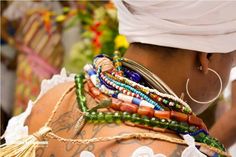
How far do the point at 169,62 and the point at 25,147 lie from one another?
364mm

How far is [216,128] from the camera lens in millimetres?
1764

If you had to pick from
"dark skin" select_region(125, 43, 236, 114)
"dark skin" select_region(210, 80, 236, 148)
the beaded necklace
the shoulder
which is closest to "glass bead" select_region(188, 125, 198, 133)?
the beaded necklace

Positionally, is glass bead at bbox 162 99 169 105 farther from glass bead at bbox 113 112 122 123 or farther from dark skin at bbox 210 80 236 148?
dark skin at bbox 210 80 236 148

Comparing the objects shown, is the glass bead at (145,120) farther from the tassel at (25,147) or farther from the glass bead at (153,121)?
the tassel at (25,147)

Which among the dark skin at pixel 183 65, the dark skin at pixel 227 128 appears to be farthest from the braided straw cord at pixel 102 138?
the dark skin at pixel 227 128

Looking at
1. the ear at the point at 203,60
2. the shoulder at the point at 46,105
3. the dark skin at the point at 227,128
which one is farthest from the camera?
the dark skin at the point at 227,128

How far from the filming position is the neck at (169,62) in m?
1.25

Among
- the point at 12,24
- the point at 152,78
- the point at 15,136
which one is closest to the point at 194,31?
the point at 152,78

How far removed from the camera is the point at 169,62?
1.25m

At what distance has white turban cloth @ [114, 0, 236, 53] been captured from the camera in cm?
120

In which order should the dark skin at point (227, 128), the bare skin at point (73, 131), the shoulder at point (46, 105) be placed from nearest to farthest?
the bare skin at point (73, 131) < the shoulder at point (46, 105) < the dark skin at point (227, 128)

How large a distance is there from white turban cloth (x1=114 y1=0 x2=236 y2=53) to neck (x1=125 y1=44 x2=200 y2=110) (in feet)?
0.09

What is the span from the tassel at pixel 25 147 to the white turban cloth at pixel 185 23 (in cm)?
31

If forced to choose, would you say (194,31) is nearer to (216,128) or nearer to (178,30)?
(178,30)
